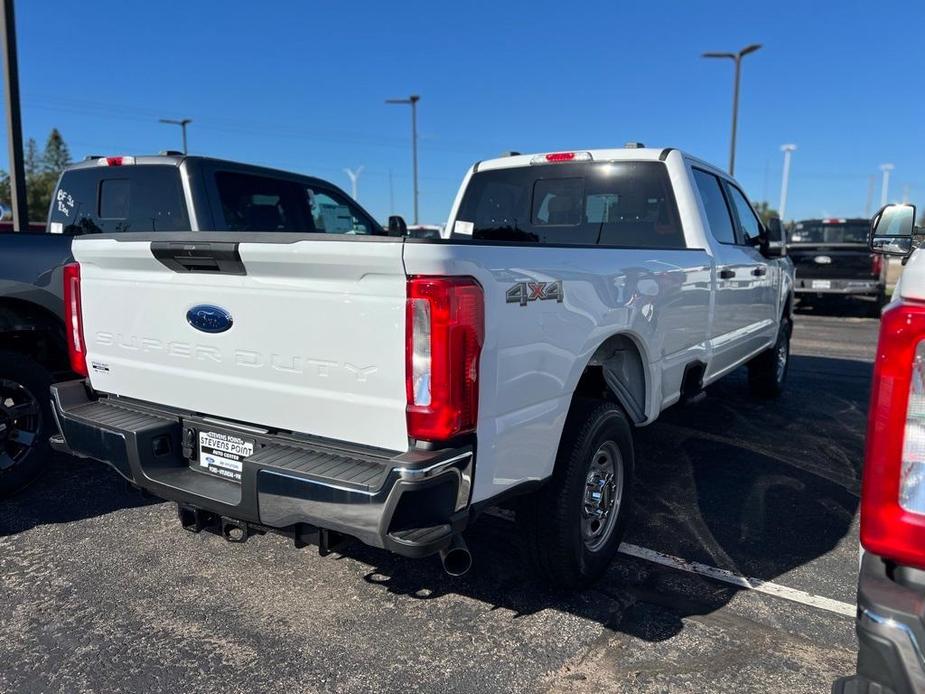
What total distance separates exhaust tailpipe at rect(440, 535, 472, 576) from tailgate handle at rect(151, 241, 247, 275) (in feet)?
4.07

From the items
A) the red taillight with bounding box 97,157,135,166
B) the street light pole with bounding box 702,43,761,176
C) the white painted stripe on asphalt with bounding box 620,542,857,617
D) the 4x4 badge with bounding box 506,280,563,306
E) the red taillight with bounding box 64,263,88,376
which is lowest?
the white painted stripe on asphalt with bounding box 620,542,857,617

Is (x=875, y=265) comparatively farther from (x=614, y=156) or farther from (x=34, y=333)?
(x=34, y=333)

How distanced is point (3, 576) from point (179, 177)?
2971 mm

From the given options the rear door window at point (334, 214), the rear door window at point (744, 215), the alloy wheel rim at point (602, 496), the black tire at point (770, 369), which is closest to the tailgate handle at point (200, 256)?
the alloy wheel rim at point (602, 496)

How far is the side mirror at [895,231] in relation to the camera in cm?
257

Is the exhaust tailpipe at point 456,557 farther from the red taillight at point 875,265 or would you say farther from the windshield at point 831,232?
the windshield at point 831,232

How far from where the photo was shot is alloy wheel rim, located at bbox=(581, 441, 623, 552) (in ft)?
10.6

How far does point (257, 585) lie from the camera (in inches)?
129

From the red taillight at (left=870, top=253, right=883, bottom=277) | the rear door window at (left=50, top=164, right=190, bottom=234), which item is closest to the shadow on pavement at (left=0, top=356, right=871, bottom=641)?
the rear door window at (left=50, top=164, right=190, bottom=234)

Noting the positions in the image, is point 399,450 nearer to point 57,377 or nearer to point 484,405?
point 484,405

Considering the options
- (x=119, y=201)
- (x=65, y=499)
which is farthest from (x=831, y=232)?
(x=65, y=499)

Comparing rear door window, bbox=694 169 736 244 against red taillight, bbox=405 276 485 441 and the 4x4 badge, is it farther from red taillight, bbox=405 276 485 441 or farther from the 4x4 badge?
red taillight, bbox=405 276 485 441

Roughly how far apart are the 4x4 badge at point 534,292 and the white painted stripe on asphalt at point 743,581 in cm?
160

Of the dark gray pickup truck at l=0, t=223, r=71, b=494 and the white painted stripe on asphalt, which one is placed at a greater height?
the dark gray pickup truck at l=0, t=223, r=71, b=494
